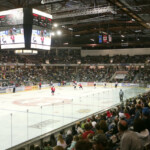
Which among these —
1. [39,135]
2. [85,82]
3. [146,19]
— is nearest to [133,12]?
[146,19]

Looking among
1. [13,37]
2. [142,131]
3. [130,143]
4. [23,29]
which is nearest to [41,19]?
[23,29]

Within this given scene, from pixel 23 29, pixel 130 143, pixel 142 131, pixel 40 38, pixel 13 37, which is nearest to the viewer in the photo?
pixel 130 143

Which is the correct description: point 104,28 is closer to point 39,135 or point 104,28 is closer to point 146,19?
point 146,19

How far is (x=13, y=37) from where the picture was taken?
1323cm

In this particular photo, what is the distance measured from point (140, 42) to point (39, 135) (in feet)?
130

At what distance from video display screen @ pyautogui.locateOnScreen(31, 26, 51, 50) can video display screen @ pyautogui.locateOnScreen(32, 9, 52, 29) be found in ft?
1.03

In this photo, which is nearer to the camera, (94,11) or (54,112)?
(54,112)

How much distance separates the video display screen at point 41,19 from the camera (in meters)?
13.3

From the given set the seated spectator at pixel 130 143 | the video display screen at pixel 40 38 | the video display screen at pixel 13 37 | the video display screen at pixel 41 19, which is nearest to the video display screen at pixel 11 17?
the video display screen at pixel 13 37

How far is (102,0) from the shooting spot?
2006cm

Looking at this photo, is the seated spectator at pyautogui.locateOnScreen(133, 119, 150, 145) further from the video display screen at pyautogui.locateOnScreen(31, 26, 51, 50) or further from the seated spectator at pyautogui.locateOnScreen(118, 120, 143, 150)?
the video display screen at pyautogui.locateOnScreen(31, 26, 51, 50)

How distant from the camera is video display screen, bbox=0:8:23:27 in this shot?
1294cm

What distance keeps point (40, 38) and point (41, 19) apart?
1282 mm

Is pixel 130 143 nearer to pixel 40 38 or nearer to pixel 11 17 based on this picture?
A: pixel 40 38
